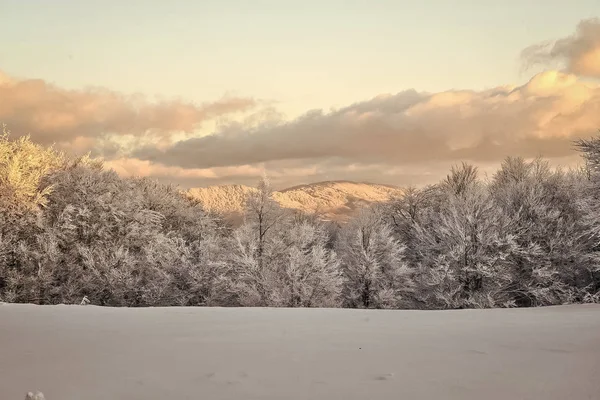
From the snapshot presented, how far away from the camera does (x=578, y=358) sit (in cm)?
545

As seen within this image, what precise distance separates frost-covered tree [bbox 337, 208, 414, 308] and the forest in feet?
0.29

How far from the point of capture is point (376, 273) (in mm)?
34094

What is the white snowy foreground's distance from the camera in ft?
14.5

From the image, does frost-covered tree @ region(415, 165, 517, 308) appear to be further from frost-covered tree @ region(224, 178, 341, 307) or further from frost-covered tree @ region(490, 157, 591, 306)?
frost-covered tree @ region(224, 178, 341, 307)

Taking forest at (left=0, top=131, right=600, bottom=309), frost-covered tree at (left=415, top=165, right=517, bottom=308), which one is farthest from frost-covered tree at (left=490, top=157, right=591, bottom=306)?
frost-covered tree at (left=415, top=165, right=517, bottom=308)

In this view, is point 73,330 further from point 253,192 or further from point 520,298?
point 520,298

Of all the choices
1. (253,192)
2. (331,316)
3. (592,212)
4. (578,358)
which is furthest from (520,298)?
(578,358)

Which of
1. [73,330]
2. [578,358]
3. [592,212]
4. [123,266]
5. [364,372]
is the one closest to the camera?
[364,372]

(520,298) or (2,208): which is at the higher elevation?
(2,208)

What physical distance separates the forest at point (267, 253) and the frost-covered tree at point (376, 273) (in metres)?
0.09

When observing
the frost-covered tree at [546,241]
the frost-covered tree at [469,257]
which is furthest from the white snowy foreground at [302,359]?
the frost-covered tree at [546,241]

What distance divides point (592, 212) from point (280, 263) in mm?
17754

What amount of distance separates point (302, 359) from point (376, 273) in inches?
1147

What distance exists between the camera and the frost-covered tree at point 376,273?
33531 mm
